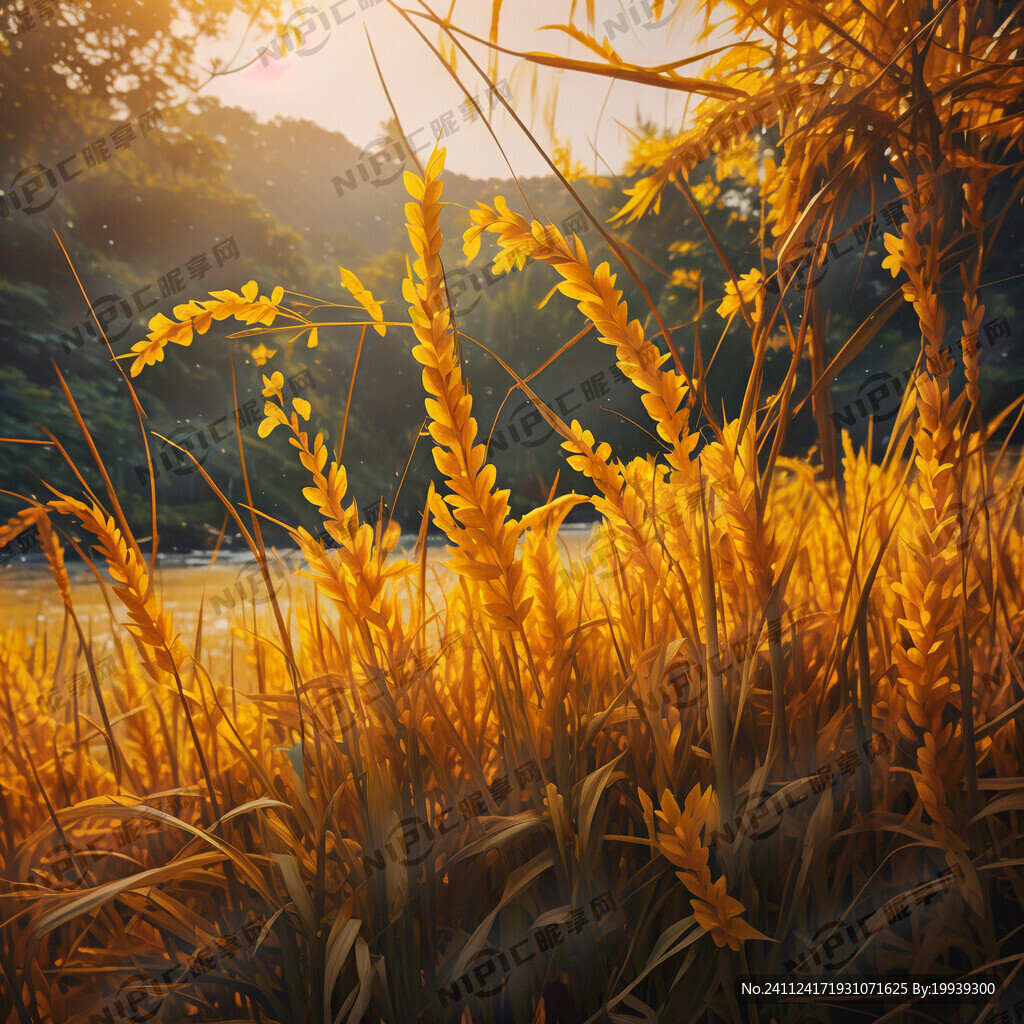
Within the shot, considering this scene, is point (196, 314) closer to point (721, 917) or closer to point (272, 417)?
point (272, 417)

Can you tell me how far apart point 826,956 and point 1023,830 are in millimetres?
249

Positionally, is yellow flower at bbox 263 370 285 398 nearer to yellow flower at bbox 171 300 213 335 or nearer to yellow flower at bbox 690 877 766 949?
yellow flower at bbox 171 300 213 335

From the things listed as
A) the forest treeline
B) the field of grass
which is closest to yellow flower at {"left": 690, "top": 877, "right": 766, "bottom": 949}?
the field of grass

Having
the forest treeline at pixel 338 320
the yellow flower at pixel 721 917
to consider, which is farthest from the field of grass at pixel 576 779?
the forest treeline at pixel 338 320

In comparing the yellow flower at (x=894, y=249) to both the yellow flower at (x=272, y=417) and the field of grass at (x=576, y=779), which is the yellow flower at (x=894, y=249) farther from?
the yellow flower at (x=272, y=417)

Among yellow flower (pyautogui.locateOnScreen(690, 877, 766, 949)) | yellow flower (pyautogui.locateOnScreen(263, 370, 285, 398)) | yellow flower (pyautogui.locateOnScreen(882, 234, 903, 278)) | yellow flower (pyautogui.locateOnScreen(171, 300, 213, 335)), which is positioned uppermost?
yellow flower (pyautogui.locateOnScreen(171, 300, 213, 335))

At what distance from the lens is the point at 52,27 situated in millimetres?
2865

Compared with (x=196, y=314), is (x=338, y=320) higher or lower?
higher

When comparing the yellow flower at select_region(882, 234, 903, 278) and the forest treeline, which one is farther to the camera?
the forest treeline

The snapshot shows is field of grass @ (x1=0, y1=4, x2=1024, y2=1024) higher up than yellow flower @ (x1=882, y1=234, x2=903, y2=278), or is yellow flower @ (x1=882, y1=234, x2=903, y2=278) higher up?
yellow flower @ (x1=882, y1=234, x2=903, y2=278)

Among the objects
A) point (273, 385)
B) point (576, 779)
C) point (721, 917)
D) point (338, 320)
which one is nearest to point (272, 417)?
point (273, 385)

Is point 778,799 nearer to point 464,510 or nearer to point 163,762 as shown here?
point 464,510

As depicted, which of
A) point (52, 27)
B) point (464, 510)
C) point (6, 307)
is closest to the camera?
point (464, 510)

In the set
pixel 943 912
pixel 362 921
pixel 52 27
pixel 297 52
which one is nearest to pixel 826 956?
pixel 943 912
